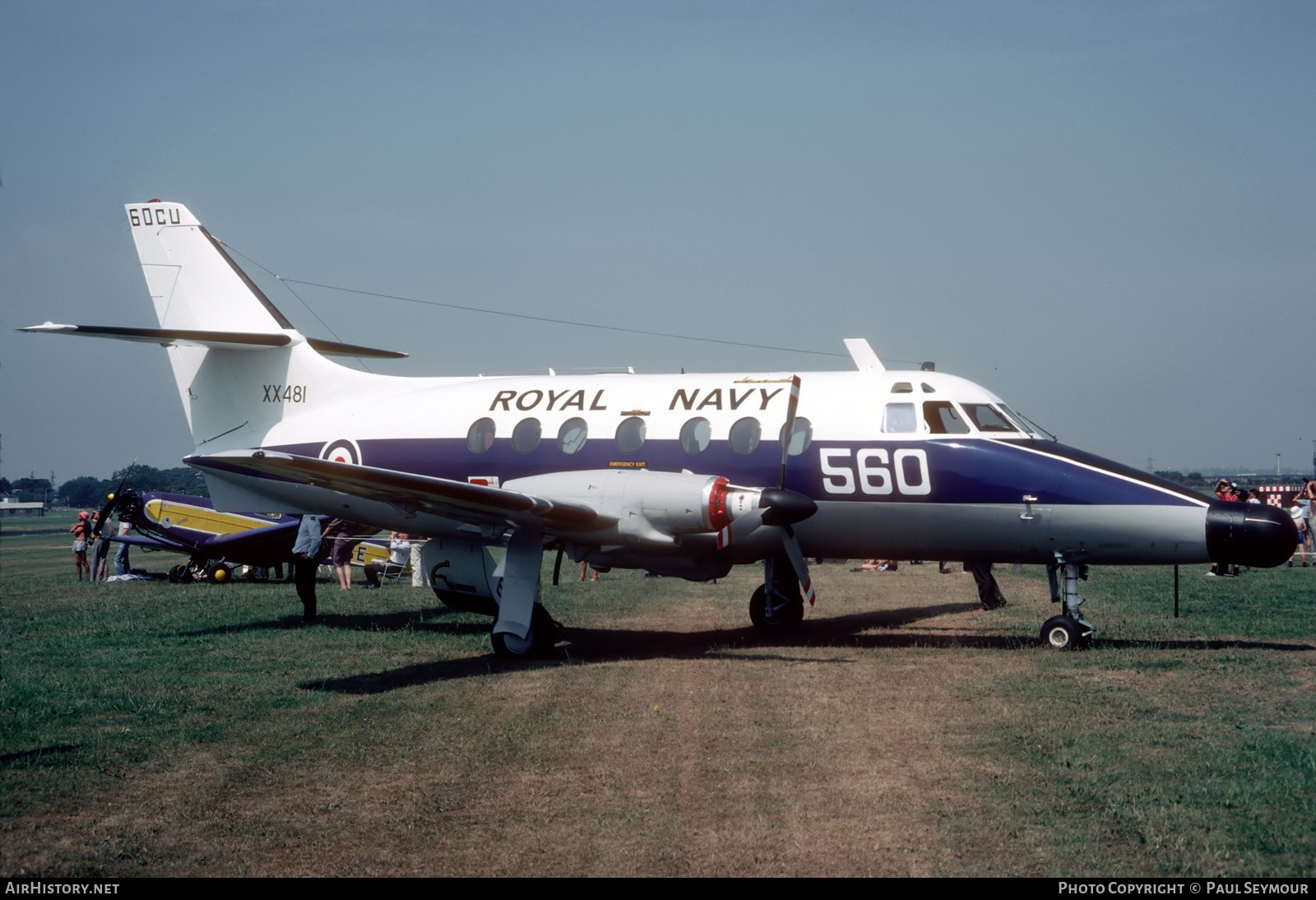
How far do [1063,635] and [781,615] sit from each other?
4443 mm

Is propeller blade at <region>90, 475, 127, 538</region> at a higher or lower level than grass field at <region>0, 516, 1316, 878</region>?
higher

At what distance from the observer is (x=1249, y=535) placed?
12.7 meters

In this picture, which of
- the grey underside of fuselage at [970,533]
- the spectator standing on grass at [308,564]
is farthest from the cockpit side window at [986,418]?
the spectator standing on grass at [308,564]

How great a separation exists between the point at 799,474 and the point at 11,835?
10.1 meters

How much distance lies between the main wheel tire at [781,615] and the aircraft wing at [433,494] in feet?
14.8

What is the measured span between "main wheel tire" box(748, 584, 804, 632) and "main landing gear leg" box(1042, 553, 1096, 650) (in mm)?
3938

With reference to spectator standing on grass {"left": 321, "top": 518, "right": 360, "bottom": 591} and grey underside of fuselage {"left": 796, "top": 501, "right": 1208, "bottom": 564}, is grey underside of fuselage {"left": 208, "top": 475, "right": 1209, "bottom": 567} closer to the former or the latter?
grey underside of fuselage {"left": 796, "top": 501, "right": 1208, "bottom": 564}

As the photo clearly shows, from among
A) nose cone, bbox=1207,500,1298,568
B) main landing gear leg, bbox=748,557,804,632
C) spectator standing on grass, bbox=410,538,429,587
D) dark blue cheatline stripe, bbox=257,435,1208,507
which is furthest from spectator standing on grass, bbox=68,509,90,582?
nose cone, bbox=1207,500,1298,568

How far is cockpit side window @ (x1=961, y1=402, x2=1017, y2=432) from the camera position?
14.2 metres

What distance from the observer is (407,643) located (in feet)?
52.1

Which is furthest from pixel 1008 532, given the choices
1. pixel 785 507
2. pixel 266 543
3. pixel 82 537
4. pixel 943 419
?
pixel 82 537

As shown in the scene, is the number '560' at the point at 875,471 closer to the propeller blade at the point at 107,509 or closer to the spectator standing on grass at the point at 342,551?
the spectator standing on grass at the point at 342,551
